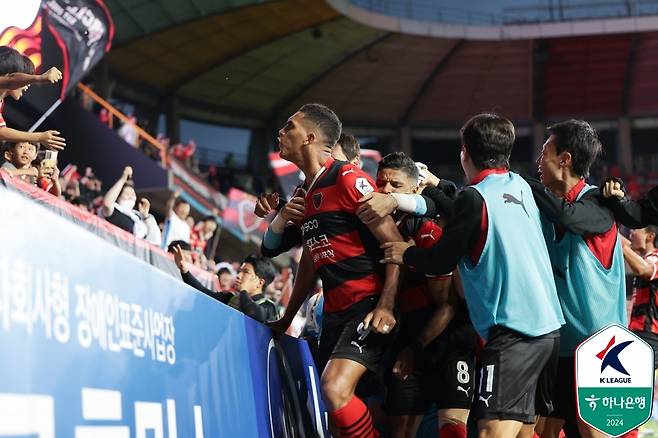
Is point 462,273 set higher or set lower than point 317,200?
lower

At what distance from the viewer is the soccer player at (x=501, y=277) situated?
3459mm

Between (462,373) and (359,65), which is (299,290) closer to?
(462,373)

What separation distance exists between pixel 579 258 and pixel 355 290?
1033 millimetres

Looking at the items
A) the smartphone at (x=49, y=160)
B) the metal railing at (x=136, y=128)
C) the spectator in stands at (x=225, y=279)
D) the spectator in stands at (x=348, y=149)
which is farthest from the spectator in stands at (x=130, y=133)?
the spectator in stands at (x=348, y=149)

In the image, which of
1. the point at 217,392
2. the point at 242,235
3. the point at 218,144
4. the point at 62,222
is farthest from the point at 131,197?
the point at 218,144

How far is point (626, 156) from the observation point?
38.3 meters

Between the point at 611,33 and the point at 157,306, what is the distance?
106 feet

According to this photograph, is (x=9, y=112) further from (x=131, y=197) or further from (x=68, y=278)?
(x=68, y=278)

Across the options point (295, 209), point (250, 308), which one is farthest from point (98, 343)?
point (250, 308)

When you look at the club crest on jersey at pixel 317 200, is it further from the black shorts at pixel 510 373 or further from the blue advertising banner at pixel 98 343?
the black shorts at pixel 510 373

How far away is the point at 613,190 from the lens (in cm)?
397

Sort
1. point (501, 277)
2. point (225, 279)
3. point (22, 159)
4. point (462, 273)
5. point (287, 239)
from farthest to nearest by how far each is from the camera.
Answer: point (225, 279) → point (22, 159) → point (287, 239) → point (462, 273) → point (501, 277)

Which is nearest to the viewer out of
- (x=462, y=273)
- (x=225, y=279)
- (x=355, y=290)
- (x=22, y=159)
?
(x=462, y=273)

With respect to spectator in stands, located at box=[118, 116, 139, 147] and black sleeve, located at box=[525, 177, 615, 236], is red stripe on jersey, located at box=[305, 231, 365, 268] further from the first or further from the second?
spectator in stands, located at box=[118, 116, 139, 147]
